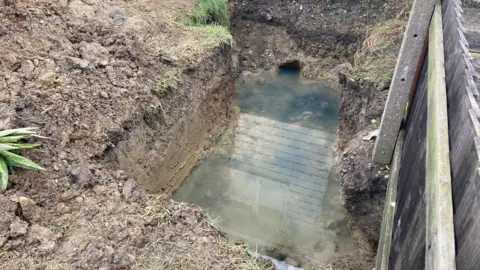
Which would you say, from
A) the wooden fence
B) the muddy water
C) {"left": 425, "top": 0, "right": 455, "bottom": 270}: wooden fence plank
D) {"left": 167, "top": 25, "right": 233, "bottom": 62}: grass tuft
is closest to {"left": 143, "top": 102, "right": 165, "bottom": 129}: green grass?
{"left": 167, "top": 25, "right": 233, "bottom": 62}: grass tuft

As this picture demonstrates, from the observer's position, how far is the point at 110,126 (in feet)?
16.2

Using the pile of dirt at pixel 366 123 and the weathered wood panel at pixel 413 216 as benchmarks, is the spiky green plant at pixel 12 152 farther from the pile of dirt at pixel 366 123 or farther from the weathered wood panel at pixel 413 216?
the pile of dirt at pixel 366 123

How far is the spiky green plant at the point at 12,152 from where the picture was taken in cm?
374

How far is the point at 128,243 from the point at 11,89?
98.1 inches

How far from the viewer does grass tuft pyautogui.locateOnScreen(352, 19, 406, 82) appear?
6227 millimetres

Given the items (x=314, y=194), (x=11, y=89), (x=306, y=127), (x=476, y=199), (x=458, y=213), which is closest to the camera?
(x=476, y=199)

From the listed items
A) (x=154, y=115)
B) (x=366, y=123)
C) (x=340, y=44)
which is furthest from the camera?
(x=340, y=44)

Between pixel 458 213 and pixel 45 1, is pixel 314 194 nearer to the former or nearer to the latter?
pixel 458 213

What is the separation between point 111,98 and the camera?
205 inches

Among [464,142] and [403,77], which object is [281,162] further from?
[464,142]

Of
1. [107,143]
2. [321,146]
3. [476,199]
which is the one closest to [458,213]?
[476,199]

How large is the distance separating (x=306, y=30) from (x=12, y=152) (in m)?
7.28

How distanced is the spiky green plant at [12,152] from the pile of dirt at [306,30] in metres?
6.26

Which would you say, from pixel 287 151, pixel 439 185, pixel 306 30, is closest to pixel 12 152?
pixel 439 185
